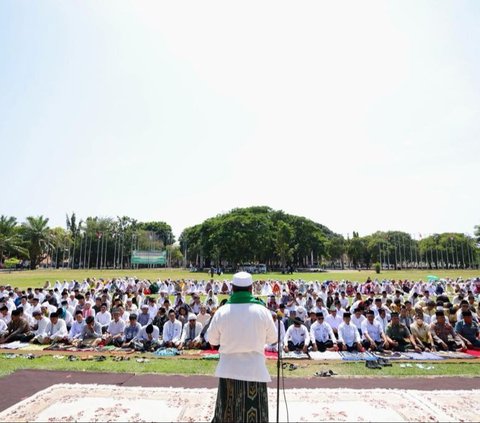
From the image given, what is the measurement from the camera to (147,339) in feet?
33.0

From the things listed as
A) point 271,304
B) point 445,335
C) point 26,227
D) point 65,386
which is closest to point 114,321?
point 65,386

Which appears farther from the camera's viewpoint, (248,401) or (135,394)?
(135,394)

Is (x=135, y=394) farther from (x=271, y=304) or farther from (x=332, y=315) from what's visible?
(x=271, y=304)

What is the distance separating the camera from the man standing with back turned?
3.66 meters

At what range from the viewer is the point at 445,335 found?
9.96 metres

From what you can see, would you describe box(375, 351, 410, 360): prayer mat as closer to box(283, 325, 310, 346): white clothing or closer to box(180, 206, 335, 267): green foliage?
box(283, 325, 310, 346): white clothing

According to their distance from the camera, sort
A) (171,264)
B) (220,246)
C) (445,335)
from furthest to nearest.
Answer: (171,264), (220,246), (445,335)

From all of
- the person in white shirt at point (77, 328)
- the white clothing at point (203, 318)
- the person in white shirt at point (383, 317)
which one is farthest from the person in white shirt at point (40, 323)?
the person in white shirt at point (383, 317)

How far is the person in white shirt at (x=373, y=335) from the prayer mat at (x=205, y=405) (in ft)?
11.2

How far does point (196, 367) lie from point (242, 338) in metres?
4.86

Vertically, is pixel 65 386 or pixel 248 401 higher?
pixel 248 401

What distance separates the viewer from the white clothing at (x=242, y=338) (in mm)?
3645

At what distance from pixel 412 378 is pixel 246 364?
4974mm

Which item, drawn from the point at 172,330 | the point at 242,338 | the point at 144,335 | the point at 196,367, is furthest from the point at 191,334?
the point at 242,338
